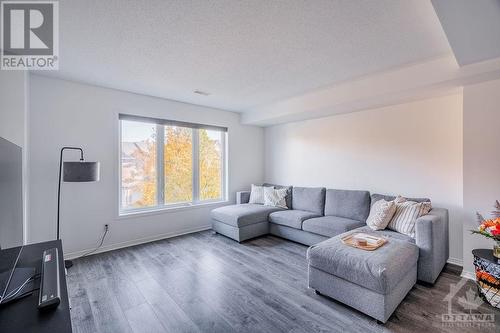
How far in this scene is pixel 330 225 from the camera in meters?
3.19

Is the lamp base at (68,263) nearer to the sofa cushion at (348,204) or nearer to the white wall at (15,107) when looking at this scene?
→ the white wall at (15,107)

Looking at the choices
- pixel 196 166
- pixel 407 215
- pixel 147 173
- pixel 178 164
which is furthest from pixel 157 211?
pixel 407 215

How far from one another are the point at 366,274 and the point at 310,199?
220 cm

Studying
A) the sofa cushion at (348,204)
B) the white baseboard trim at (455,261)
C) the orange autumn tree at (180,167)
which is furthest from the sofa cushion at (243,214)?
the white baseboard trim at (455,261)

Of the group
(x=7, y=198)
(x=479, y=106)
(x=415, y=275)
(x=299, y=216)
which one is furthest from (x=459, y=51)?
(x=7, y=198)

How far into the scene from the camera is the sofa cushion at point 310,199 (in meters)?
3.92

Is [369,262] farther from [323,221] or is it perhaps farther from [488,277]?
[323,221]

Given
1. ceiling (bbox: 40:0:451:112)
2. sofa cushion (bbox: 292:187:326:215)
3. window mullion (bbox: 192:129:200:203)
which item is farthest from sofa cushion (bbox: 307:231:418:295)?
window mullion (bbox: 192:129:200:203)

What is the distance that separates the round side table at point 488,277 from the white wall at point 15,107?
4457 millimetres

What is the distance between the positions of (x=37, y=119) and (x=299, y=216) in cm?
385

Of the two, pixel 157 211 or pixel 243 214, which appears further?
pixel 157 211

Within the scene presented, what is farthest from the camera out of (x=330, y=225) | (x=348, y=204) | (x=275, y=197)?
(x=275, y=197)

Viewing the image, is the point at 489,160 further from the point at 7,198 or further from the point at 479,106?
the point at 7,198

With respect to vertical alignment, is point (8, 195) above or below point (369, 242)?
above
